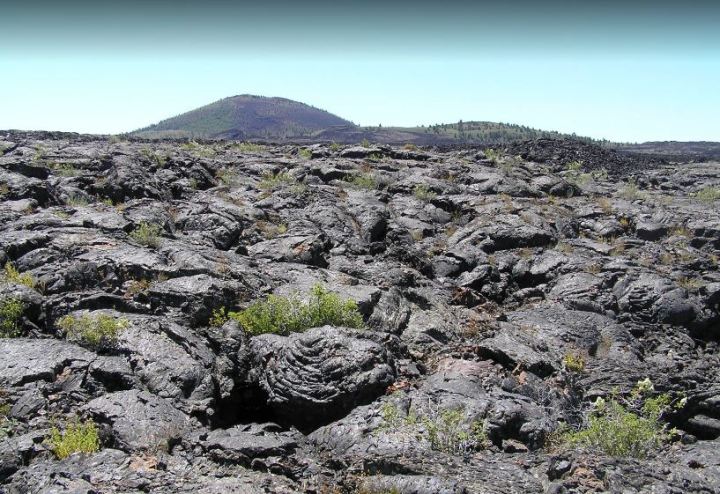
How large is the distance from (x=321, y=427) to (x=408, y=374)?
73.6 inches

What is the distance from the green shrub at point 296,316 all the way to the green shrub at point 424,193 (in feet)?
35.5

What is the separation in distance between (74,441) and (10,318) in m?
3.63

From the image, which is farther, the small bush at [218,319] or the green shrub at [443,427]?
the small bush at [218,319]

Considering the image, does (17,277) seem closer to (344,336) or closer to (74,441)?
(74,441)

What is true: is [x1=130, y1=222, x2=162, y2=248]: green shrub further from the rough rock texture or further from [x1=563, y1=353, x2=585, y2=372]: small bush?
[x1=563, y1=353, x2=585, y2=372]: small bush

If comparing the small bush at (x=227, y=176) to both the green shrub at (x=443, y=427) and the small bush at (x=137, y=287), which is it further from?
the green shrub at (x=443, y=427)

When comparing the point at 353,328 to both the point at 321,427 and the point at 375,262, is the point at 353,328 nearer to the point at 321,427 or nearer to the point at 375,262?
→ the point at 321,427

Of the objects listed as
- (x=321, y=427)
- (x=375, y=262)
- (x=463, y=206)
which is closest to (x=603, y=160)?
(x=463, y=206)

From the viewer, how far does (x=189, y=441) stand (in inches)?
248

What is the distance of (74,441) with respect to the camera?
231 inches

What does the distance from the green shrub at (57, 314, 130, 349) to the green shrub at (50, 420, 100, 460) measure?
200 centimetres

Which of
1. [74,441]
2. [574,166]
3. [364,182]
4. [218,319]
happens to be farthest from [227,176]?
[574,166]

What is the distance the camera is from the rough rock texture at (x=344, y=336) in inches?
233

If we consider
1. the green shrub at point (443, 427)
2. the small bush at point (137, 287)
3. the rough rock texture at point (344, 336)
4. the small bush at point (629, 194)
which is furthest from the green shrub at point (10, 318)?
the small bush at point (629, 194)
